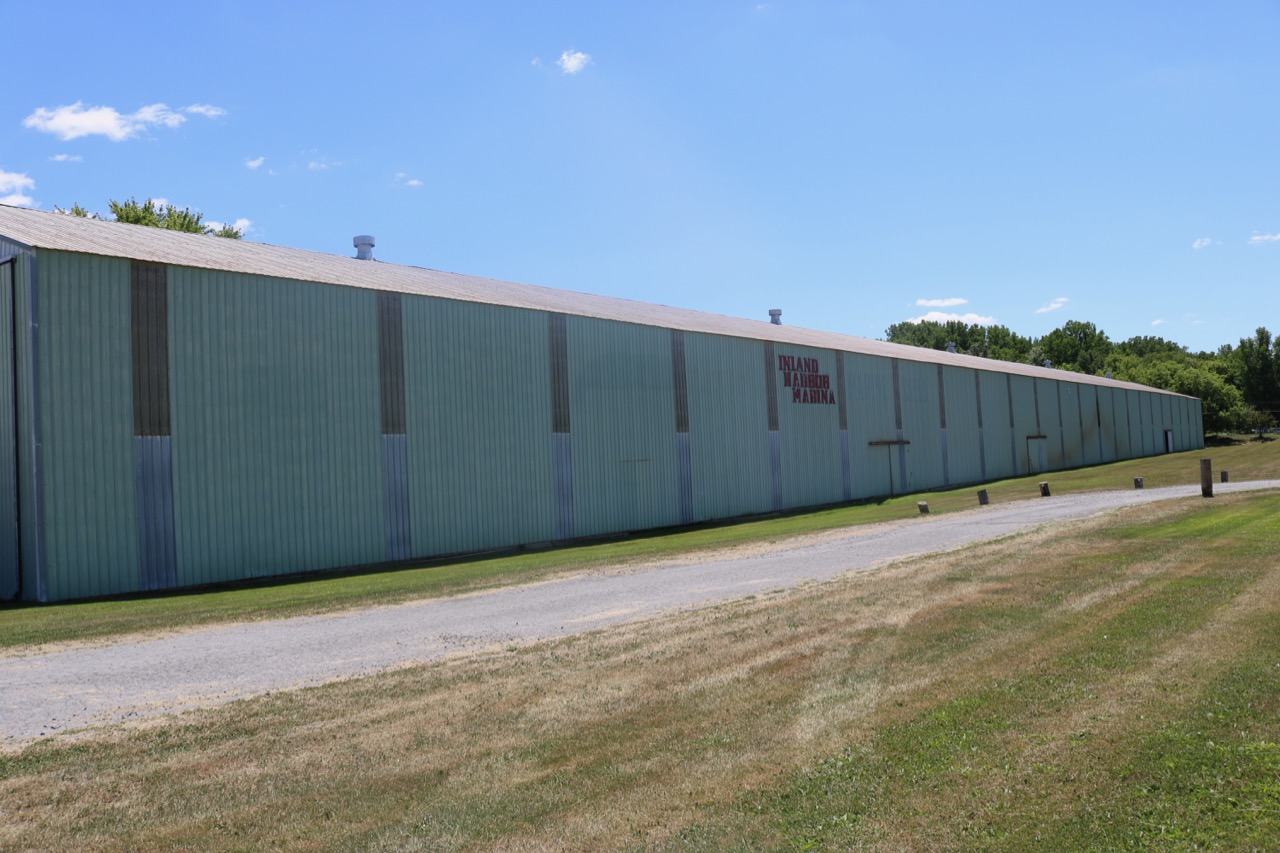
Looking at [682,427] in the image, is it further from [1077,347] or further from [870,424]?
[1077,347]

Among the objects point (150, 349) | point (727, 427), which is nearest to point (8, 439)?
point (150, 349)

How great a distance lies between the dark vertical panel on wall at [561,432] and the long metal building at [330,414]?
0.08 m

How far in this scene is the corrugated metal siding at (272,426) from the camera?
23359 mm

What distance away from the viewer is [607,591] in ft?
57.3

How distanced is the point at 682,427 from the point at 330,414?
49.7 ft

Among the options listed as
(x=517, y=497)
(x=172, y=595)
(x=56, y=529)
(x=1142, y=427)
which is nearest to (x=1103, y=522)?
(x=517, y=497)

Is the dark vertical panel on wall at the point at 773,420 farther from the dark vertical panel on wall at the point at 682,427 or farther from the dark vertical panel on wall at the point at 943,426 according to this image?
the dark vertical panel on wall at the point at 943,426

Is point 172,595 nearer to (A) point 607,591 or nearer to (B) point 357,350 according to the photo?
(B) point 357,350

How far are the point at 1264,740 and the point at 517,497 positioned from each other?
84.7 feet

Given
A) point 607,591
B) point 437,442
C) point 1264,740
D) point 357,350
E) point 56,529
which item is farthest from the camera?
point 437,442

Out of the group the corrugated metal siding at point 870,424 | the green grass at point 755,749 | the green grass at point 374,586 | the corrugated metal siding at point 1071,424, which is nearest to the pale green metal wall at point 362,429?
the green grass at point 374,586

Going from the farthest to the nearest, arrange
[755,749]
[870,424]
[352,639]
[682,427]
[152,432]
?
[870,424]
[682,427]
[152,432]
[352,639]
[755,749]

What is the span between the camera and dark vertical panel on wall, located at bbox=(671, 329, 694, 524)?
37219 millimetres

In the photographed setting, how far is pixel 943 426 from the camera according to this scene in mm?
54562
